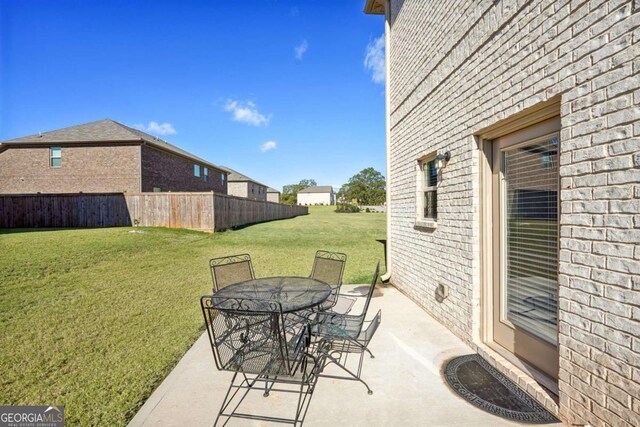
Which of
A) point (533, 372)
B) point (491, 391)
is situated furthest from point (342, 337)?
point (533, 372)

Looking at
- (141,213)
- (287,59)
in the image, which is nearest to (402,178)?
Result: (287,59)

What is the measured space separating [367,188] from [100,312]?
8166 cm

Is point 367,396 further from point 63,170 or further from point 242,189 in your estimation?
point 242,189

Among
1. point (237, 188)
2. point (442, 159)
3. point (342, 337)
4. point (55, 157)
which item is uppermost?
point (55, 157)

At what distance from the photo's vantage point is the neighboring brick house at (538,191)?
1.98 meters

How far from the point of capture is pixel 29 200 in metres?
16.4

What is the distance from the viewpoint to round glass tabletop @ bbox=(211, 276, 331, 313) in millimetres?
3252

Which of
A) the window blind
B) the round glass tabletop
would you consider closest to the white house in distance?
the round glass tabletop

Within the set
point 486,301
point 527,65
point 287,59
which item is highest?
point 287,59

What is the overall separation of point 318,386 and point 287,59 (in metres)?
14.4

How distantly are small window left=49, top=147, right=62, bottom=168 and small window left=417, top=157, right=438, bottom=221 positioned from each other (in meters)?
24.7

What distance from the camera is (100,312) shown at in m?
5.26

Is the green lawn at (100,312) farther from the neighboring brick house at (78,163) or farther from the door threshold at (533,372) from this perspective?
the neighboring brick house at (78,163)

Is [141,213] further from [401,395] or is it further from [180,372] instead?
[401,395]
